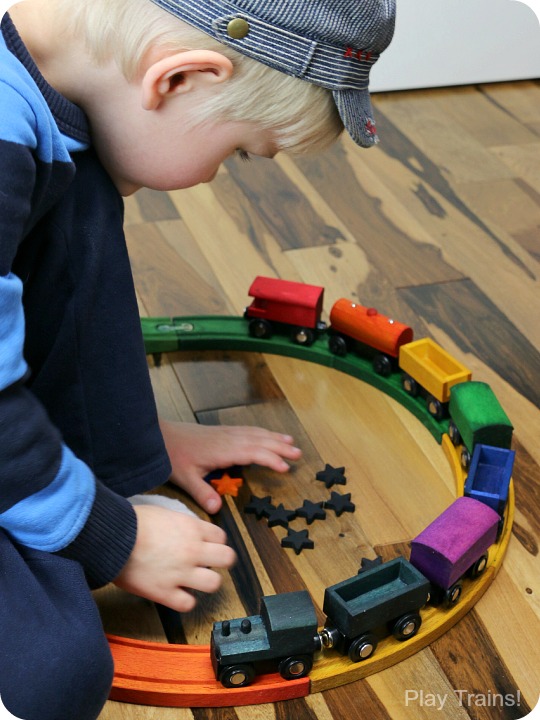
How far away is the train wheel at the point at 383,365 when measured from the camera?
1.14 m

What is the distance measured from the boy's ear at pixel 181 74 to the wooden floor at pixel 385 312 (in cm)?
44

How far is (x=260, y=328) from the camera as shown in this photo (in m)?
1.20

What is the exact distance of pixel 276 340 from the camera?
3.98ft

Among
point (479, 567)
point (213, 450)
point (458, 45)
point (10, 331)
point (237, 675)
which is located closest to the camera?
point (10, 331)

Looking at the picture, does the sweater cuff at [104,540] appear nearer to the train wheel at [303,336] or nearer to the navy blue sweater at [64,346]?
the navy blue sweater at [64,346]

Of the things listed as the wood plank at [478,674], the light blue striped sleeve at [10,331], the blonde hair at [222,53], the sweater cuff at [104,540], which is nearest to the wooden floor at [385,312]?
the wood plank at [478,674]

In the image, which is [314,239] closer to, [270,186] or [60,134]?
[270,186]

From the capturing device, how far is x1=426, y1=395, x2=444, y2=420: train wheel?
108 centimetres

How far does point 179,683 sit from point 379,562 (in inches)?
9.2

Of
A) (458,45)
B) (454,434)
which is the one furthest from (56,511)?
(458,45)

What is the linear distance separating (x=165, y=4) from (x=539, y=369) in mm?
712

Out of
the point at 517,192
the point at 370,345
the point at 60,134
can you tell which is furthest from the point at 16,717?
the point at 517,192

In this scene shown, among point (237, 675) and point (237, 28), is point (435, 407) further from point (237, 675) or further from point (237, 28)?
point (237, 28)

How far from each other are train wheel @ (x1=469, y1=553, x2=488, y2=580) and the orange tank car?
0.30m
